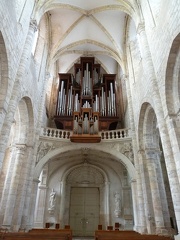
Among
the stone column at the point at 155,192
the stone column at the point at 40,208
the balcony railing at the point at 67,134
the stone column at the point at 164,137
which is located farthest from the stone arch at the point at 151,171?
the stone column at the point at 40,208

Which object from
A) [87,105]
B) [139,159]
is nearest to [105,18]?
[87,105]

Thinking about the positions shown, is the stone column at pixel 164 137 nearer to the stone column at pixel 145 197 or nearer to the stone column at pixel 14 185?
the stone column at pixel 145 197

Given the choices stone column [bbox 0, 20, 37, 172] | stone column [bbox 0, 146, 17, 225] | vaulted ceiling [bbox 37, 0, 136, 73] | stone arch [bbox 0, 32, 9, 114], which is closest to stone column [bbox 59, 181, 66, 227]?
stone column [bbox 0, 146, 17, 225]

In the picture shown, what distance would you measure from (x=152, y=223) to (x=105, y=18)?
43.4 ft

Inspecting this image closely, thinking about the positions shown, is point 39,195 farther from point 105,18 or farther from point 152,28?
point 105,18

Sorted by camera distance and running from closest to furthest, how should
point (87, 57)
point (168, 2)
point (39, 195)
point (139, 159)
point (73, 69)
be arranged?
point (168, 2), point (139, 159), point (39, 195), point (87, 57), point (73, 69)

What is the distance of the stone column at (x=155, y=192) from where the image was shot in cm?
798

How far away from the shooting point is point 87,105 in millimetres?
14609

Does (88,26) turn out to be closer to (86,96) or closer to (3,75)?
(86,96)

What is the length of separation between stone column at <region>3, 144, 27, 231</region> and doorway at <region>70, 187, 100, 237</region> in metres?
6.49

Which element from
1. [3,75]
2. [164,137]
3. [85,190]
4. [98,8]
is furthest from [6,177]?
[98,8]

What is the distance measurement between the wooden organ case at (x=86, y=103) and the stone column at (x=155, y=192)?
3139mm

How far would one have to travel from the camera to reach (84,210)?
14195 mm

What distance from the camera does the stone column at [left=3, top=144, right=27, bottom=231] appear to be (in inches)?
322
